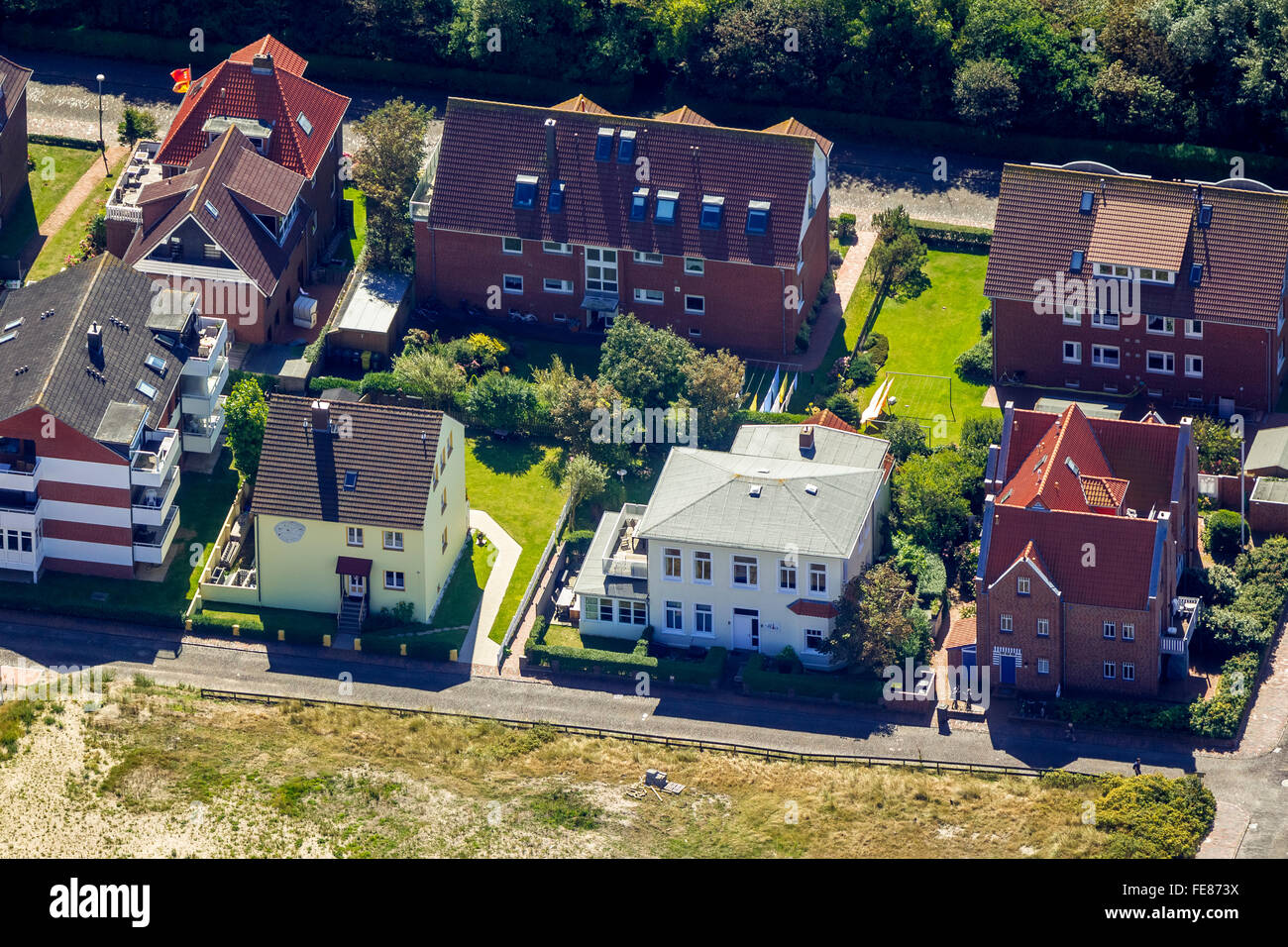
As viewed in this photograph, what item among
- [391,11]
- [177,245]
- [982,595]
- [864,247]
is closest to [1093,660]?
[982,595]

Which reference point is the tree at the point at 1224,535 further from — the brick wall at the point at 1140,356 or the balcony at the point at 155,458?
Answer: the balcony at the point at 155,458

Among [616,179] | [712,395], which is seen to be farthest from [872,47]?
[712,395]

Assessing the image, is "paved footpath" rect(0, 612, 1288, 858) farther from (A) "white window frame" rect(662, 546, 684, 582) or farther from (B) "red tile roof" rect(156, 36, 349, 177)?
(B) "red tile roof" rect(156, 36, 349, 177)

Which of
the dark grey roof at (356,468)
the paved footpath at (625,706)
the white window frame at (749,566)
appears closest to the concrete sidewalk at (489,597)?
the paved footpath at (625,706)

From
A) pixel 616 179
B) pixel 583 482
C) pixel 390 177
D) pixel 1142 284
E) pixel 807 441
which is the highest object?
pixel 616 179

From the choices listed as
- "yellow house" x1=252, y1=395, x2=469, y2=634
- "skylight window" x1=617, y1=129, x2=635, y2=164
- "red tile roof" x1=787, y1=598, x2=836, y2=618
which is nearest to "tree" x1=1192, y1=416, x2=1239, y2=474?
"red tile roof" x1=787, y1=598, x2=836, y2=618

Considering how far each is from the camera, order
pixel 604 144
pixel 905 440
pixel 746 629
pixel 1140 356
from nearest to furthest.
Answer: pixel 746 629
pixel 905 440
pixel 1140 356
pixel 604 144

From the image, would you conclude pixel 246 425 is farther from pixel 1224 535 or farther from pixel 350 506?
pixel 1224 535
